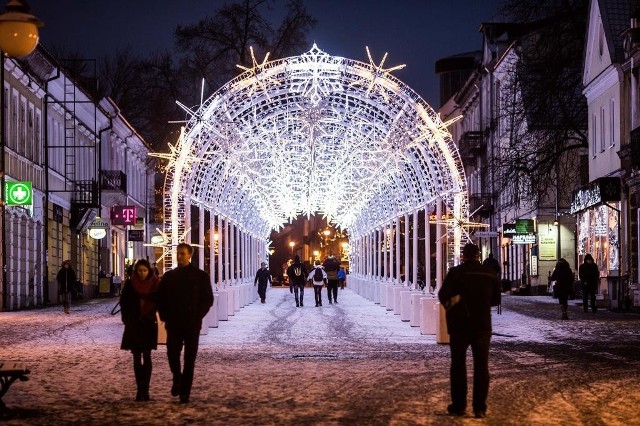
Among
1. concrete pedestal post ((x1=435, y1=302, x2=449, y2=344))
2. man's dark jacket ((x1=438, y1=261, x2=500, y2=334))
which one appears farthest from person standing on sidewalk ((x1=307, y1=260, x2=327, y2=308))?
man's dark jacket ((x1=438, y1=261, x2=500, y2=334))

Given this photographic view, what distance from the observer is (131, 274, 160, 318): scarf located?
14.3 m

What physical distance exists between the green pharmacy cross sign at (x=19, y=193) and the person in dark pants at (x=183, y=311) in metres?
25.8

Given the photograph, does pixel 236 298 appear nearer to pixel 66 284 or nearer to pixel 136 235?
pixel 66 284

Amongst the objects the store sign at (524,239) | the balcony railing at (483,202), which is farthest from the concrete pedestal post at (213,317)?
the balcony railing at (483,202)

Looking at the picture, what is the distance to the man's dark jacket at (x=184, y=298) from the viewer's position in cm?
1408

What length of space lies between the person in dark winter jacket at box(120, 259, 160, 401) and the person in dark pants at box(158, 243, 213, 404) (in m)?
0.21

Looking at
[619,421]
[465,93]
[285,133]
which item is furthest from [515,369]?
[465,93]

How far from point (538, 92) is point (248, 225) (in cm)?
1147

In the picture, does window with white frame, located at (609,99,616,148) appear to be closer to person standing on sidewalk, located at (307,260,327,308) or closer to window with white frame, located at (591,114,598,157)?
window with white frame, located at (591,114,598,157)

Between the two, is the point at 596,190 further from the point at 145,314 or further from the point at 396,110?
the point at 145,314

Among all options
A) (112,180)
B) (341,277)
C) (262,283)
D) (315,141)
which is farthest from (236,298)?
(112,180)

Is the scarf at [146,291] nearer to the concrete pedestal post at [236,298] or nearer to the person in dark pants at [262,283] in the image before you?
the concrete pedestal post at [236,298]

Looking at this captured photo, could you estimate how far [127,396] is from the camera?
14.8 metres

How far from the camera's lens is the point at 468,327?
42.6 feet
